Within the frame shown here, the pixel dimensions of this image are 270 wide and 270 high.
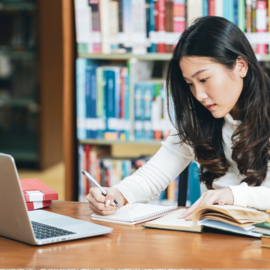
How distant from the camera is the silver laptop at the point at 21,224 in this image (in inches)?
31.4

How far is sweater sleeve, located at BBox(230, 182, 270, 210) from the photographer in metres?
1.02

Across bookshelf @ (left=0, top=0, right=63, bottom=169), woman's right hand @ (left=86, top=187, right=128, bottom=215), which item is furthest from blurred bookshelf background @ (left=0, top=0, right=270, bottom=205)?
bookshelf @ (left=0, top=0, right=63, bottom=169)

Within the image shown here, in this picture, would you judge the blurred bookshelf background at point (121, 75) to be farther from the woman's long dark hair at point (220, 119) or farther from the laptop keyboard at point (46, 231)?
the laptop keyboard at point (46, 231)

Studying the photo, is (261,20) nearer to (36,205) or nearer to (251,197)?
(251,197)

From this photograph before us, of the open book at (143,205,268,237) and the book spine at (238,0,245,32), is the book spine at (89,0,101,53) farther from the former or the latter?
the open book at (143,205,268,237)

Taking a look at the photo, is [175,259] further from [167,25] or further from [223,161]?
[167,25]

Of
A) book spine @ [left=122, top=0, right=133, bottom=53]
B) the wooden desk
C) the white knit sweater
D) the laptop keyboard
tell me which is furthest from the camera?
book spine @ [left=122, top=0, right=133, bottom=53]

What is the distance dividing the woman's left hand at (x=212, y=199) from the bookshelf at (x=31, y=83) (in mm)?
3201

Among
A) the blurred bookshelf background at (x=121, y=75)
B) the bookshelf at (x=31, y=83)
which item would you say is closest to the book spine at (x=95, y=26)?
the blurred bookshelf background at (x=121, y=75)

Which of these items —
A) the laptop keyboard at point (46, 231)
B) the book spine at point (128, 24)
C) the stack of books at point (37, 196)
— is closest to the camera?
the laptop keyboard at point (46, 231)

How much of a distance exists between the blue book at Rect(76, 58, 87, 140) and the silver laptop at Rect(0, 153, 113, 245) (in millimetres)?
1307

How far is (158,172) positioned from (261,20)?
1.09 meters

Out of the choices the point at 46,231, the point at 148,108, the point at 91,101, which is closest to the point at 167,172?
the point at 46,231

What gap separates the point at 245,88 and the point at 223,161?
0.25 metres
